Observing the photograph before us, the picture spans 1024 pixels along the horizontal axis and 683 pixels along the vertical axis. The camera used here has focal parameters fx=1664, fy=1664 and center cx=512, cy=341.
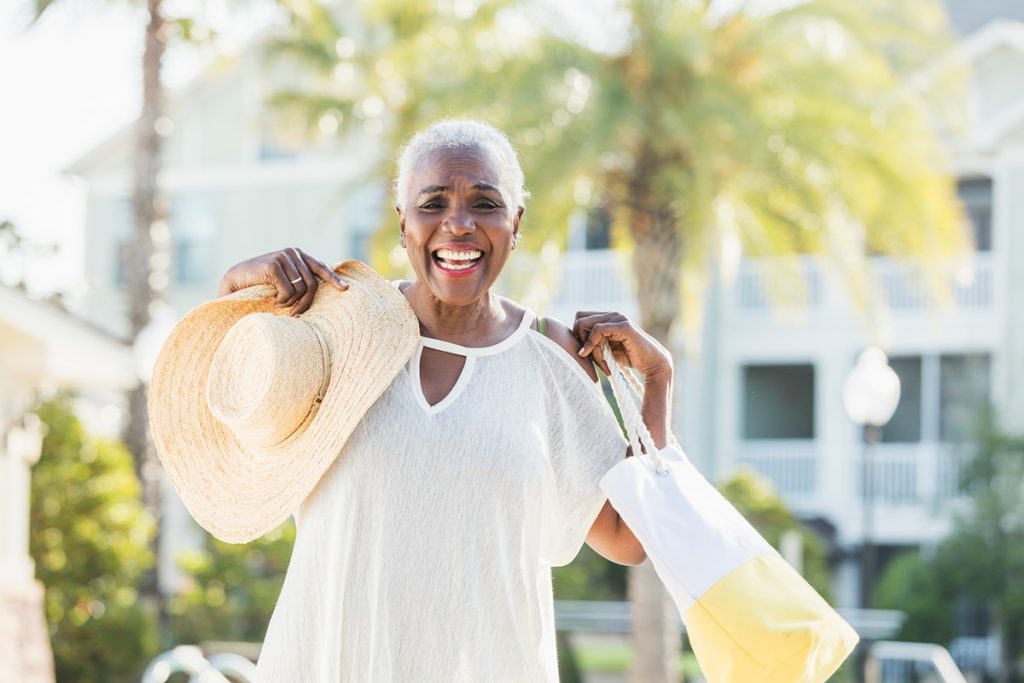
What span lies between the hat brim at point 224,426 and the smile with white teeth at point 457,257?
0.11m

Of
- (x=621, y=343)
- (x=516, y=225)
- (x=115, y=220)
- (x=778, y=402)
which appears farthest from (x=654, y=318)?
(x=115, y=220)

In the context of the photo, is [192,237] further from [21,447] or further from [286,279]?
[286,279]

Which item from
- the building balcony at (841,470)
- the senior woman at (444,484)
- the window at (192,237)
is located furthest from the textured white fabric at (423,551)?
the window at (192,237)

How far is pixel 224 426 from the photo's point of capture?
9.21 feet

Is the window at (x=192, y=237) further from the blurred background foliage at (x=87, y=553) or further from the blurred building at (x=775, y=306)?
the blurred background foliage at (x=87, y=553)

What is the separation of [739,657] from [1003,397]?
1990 cm

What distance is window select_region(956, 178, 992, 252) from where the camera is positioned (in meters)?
23.7

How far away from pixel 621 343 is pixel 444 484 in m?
0.49

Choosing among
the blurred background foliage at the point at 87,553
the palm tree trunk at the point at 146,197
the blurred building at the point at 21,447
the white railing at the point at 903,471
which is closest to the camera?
the blurred building at the point at 21,447

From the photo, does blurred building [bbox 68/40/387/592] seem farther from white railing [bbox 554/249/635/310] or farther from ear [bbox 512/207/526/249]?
ear [bbox 512/207/526/249]

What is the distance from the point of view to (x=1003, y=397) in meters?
21.6

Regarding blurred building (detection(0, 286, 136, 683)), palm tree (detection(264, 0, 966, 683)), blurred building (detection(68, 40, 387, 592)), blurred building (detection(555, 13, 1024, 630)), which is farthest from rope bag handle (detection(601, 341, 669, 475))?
blurred building (detection(68, 40, 387, 592))

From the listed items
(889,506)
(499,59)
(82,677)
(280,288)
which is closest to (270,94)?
(499,59)

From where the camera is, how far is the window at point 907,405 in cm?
2419
